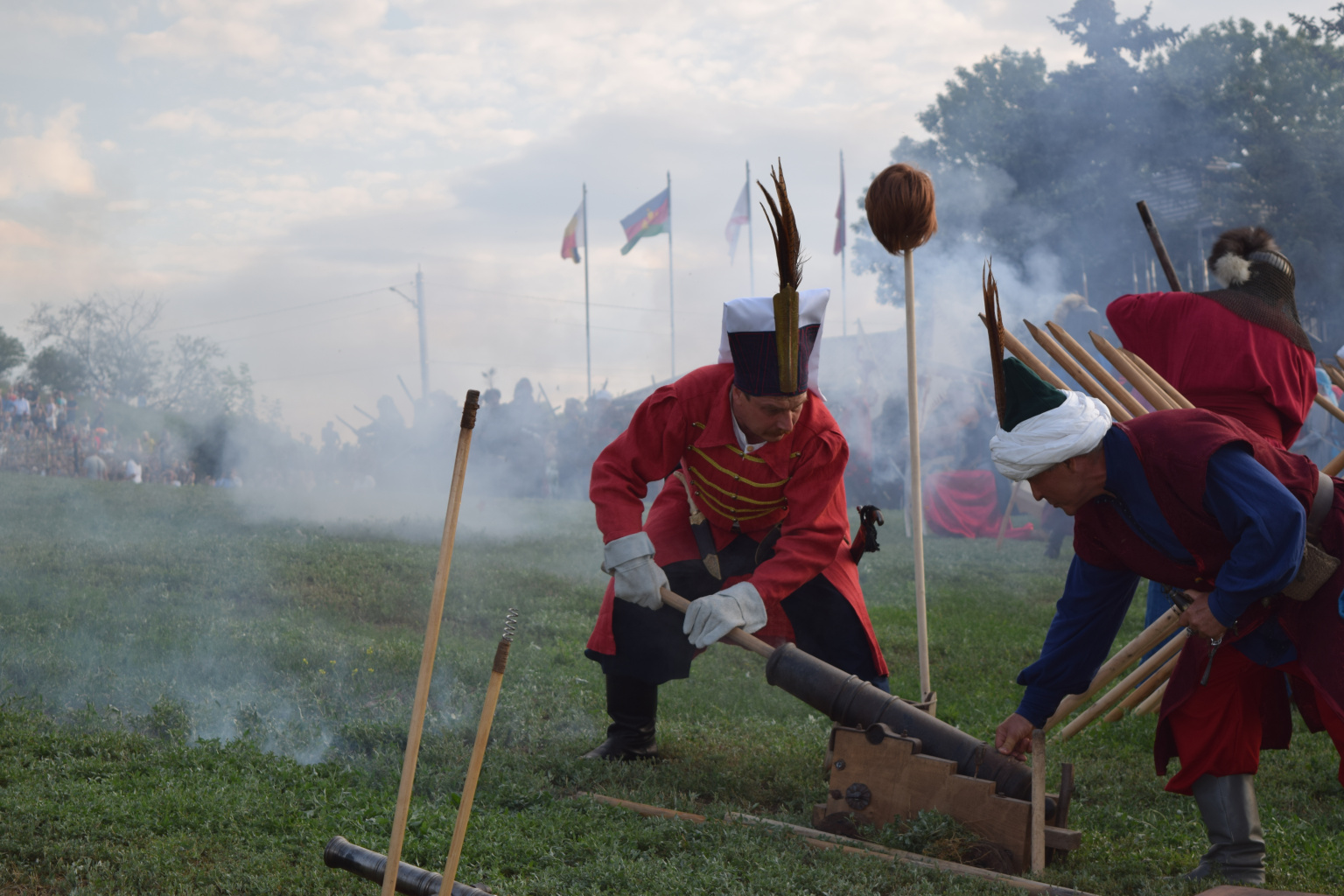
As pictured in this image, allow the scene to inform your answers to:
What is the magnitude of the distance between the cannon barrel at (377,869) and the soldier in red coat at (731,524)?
1745 millimetres

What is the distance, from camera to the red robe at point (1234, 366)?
4230 mm

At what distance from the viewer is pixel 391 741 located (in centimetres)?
434

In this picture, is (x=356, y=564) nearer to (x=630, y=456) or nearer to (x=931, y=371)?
(x=630, y=456)

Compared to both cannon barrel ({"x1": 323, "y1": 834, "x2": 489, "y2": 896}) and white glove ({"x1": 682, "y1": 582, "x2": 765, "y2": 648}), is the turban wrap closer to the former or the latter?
white glove ({"x1": 682, "y1": 582, "x2": 765, "y2": 648})

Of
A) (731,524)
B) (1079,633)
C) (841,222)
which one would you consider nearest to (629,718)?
(731,524)

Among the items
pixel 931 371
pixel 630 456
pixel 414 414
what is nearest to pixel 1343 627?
pixel 630 456

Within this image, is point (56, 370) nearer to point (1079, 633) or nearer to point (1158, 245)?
point (1158, 245)

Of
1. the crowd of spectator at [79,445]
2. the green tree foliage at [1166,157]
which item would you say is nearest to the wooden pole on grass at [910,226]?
the crowd of spectator at [79,445]

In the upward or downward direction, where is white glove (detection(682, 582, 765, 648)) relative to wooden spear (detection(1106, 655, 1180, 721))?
upward

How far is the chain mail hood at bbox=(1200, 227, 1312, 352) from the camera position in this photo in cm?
431

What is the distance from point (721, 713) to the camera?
209 inches

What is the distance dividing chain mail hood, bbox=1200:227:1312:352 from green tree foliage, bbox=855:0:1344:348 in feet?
47.5

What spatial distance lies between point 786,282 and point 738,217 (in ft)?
76.6

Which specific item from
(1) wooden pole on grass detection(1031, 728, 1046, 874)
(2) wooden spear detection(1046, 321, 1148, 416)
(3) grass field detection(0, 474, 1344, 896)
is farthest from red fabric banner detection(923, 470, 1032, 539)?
(1) wooden pole on grass detection(1031, 728, 1046, 874)
